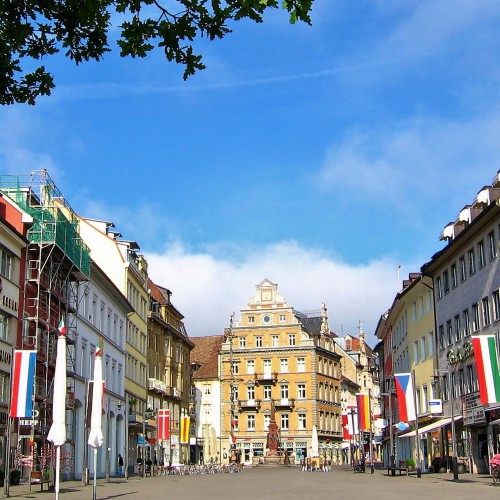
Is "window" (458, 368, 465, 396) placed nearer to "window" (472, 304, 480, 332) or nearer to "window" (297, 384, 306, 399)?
"window" (472, 304, 480, 332)

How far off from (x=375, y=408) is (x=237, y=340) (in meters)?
41.8

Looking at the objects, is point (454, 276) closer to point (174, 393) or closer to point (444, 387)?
point (444, 387)

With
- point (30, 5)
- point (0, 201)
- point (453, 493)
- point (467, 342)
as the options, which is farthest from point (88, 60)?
point (467, 342)

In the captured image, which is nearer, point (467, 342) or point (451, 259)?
point (467, 342)

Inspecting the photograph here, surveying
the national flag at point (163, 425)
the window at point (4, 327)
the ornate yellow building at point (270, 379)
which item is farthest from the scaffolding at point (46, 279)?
the ornate yellow building at point (270, 379)

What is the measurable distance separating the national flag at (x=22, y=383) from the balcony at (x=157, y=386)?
4808cm

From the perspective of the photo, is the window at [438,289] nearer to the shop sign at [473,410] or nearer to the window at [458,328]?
the window at [458,328]

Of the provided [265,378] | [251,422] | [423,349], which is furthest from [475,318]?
[251,422]

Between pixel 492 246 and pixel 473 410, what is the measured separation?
29.7ft

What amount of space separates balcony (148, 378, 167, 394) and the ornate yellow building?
1078 inches

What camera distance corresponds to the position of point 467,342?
47281 mm

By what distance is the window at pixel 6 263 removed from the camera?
125ft

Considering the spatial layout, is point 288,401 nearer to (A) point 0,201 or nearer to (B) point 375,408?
(B) point 375,408

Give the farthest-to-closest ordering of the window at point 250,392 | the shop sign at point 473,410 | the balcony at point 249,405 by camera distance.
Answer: the window at point 250,392
the balcony at point 249,405
the shop sign at point 473,410
